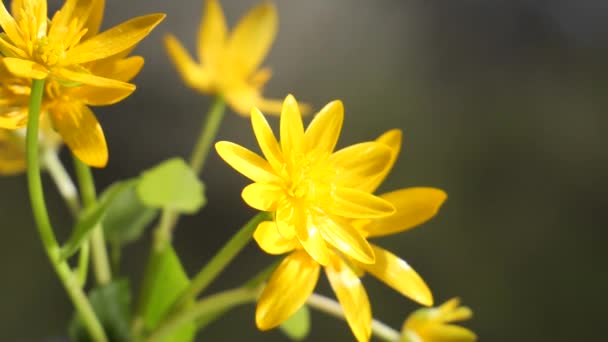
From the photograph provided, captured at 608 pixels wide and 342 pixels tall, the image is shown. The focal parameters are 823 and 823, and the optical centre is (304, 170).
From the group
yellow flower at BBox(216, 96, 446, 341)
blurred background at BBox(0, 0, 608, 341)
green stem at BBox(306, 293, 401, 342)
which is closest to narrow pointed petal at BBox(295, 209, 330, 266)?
yellow flower at BBox(216, 96, 446, 341)

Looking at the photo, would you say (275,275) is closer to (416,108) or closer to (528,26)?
(416,108)

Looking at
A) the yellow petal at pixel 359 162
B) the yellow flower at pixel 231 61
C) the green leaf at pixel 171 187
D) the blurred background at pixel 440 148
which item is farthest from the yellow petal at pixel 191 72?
the blurred background at pixel 440 148

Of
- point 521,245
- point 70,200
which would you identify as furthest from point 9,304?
point 70,200

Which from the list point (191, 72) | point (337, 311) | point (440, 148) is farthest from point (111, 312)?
point (440, 148)

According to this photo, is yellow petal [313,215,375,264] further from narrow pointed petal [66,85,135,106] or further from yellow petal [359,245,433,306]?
narrow pointed petal [66,85,135,106]

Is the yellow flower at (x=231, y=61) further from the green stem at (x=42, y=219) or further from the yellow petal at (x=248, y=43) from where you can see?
the green stem at (x=42, y=219)

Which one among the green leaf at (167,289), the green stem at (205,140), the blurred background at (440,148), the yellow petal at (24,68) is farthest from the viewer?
the blurred background at (440,148)
